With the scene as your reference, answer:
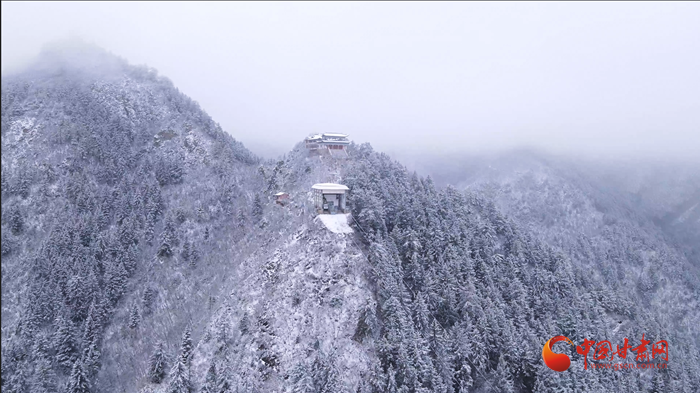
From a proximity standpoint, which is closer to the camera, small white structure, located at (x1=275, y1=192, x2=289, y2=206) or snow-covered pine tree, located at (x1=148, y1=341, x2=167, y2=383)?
snow-covered pine tree, located at (x1=148, y1=341, x2=167, y2=383)

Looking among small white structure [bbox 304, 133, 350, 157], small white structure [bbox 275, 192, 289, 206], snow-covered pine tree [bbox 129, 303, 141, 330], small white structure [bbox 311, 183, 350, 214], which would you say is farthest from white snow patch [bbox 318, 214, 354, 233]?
snow-covered pine tree [bbox 129, 303, 141, 330]

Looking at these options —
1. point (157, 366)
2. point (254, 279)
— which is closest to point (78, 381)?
point (157, 366)

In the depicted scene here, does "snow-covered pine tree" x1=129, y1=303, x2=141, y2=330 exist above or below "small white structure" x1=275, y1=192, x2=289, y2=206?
below

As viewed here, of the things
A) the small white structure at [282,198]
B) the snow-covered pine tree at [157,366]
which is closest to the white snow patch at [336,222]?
the small white structure at [282,198]

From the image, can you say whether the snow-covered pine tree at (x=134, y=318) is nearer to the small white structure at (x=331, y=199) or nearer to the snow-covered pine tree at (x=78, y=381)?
the snow-covered pine tree at (x=78, y=381)

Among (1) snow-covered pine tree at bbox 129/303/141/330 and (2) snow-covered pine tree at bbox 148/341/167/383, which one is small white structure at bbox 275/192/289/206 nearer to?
(1) snow-covered pine tree at bbox 129/303/141/330

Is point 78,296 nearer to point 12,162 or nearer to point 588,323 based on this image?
point 12,162

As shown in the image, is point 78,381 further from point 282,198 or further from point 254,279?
point 282,198
